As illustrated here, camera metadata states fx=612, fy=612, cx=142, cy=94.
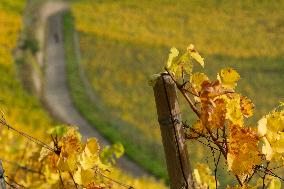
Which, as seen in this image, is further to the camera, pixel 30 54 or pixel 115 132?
pixel 30 54

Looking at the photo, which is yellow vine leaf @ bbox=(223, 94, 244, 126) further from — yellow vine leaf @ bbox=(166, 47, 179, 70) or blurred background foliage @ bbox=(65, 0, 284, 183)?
blurred background foliage @ bbox=(65, 0, 284, 183)

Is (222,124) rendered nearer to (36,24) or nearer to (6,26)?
(6,26)

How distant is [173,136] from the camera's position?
1.27m

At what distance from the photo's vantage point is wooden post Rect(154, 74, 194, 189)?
4.12 ft

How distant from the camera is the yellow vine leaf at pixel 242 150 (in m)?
1.17

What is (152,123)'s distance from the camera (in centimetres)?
1390

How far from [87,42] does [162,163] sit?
33.0 feet

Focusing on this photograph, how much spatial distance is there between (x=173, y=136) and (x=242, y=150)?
0.16m

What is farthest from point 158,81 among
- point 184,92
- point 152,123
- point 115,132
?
point 152,123

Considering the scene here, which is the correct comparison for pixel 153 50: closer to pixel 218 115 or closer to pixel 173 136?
pixel 173 136

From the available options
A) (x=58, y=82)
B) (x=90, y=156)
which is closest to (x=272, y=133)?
(x=90, y=156)

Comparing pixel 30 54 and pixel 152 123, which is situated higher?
pixel 30 54

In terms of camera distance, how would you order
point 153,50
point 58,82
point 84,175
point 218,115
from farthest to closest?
1. point 153,50
2. point 58,82
3. point 84,175
4. point 218,115

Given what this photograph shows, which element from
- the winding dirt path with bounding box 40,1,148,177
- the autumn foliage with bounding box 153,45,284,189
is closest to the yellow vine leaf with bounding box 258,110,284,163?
the autumn foliage with bounding box 153,45,284,189
